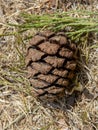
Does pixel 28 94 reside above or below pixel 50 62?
below

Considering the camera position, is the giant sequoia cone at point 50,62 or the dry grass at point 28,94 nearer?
the giant sequoia cone at point 50,62

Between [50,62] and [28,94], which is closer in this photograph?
[50,62]

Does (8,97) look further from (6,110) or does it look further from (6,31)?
(6,31)

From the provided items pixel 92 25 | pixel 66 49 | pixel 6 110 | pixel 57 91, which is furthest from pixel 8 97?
pixel 92 25

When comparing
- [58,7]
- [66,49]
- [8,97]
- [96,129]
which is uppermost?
[58,7]
